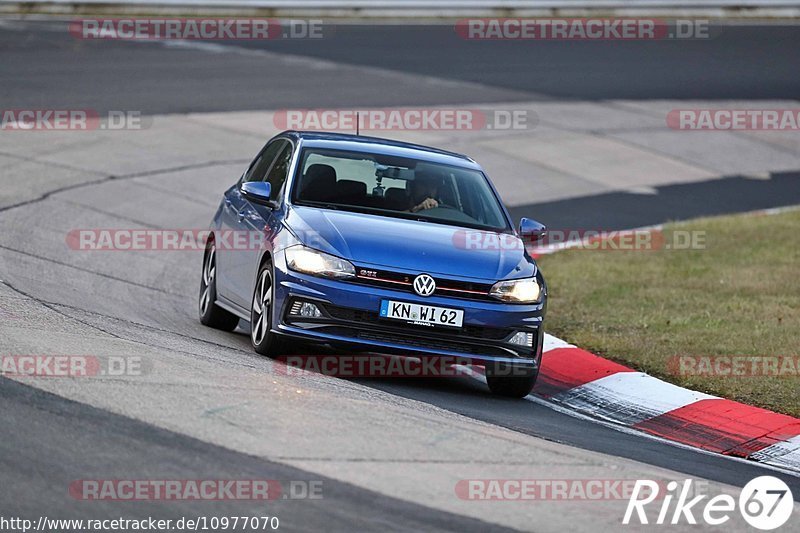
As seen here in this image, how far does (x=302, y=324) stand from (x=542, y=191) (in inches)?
422

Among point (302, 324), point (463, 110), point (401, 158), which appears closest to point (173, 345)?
point (302, 324)

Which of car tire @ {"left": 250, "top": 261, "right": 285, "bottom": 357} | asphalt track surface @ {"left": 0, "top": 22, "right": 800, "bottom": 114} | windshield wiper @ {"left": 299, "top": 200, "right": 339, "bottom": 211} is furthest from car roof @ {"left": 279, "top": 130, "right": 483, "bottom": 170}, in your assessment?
asphalt track surface @ {"left": 0, "top": 22, "right": 800, "bottom": 114}

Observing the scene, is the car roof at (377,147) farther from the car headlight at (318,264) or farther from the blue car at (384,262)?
the car headlight at (318,264)

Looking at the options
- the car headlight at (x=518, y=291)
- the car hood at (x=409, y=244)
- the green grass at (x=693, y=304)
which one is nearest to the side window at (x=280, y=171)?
the car hood at (x=409, y=244)

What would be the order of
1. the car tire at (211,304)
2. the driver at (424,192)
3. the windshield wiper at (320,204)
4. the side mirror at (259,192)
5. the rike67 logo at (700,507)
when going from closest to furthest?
1. the rike67 logo at (700,507)
2. the windshield wiper at (320,204)
3. the side mirror at (259,192)
4. the driver at (424,192)
5. the car tire at (211,304)

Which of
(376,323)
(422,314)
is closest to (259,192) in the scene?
(376,323)

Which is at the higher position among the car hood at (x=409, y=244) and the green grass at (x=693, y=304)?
the car hood at (x=409, y=244)

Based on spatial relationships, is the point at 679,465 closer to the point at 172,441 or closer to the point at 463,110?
the point at 172,441

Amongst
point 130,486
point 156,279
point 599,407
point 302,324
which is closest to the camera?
point 130,486

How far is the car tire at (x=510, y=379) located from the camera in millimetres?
9414

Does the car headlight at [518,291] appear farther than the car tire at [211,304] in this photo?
No

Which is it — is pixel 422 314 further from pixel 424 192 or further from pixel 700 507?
pixel 700 507

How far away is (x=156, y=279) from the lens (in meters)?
13.0

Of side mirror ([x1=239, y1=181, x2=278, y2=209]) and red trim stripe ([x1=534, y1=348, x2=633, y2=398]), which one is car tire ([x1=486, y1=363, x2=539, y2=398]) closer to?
red trim stripe ([x1=534, y1=348, x2=633, y2=398])
